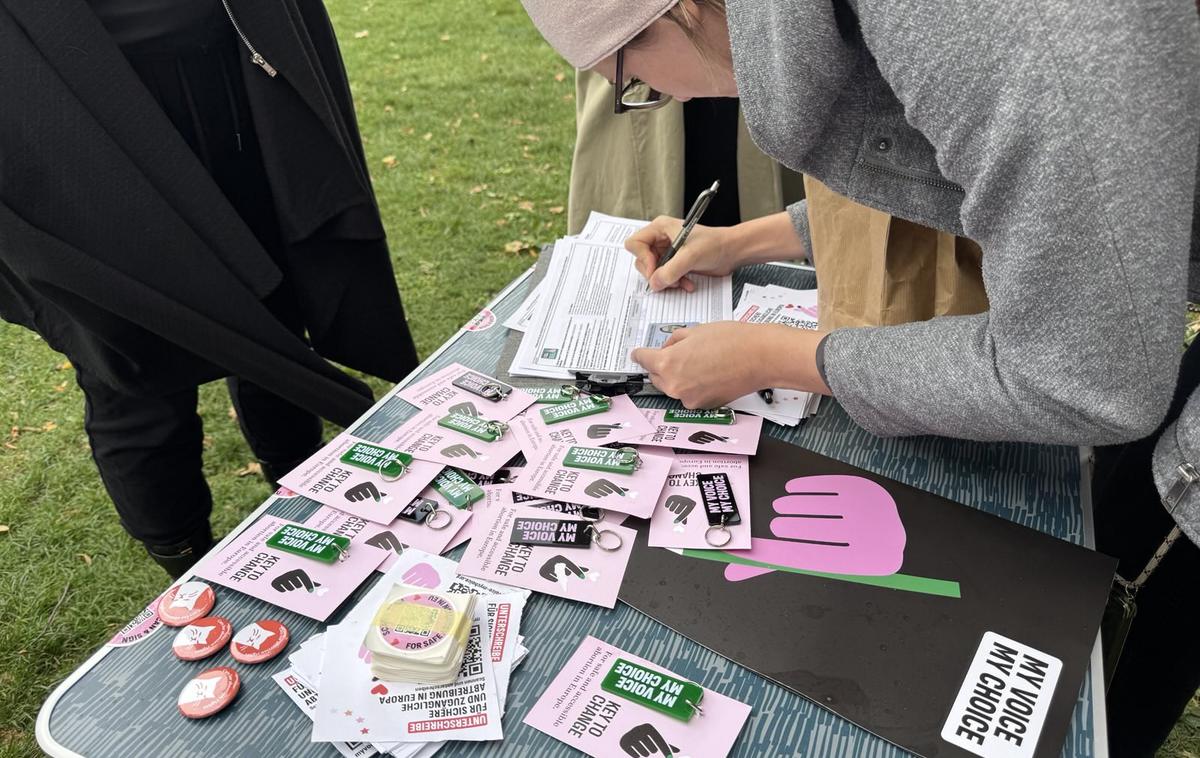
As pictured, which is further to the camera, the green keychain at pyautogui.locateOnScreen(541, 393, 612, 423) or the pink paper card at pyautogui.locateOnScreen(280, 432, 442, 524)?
the green keychain at pyautogui.locateOnScreen(541, 393, 612, 423)

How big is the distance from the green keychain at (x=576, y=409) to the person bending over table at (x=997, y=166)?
20cm

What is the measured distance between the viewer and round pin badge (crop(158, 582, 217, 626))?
83 cm

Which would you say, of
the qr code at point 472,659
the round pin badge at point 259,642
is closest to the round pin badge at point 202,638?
the round pin badge at point 259,642

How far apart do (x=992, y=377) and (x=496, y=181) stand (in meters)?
3.45

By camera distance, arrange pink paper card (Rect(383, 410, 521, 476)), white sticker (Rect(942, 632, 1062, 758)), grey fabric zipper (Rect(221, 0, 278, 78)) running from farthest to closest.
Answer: grey fabric zipper (Rect(221, 0, 278, 78)), pink paper card (Rect(383, 410, 521, 476)), white sticker (Rect(942, 632, 1062, 758))

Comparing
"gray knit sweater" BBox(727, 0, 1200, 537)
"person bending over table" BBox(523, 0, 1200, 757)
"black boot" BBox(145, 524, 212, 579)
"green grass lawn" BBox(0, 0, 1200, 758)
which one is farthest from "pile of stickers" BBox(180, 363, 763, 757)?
"green grass lawn" BBox(0, 0, 1200, 758)

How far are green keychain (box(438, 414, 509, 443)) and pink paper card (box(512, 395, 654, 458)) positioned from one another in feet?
0.08

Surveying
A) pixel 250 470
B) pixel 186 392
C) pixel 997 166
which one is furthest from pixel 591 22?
pixel 250 470

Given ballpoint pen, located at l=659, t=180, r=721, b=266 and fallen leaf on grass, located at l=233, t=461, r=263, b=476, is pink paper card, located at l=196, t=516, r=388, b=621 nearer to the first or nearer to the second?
ballpoint pen, located at l=659, t=180, r=721, b=266

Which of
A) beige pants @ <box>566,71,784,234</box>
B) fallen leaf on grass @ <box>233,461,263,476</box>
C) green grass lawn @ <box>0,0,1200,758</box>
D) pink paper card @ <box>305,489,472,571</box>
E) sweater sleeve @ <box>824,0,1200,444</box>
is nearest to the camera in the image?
sweater sleeve @ <box>824,0,1200,444</box>

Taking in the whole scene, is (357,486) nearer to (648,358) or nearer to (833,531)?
(648,358)

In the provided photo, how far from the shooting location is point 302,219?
1.37 meters

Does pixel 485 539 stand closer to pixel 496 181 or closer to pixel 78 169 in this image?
pixel 78 169

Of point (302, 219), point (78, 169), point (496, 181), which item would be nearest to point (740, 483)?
point (302, 219)
